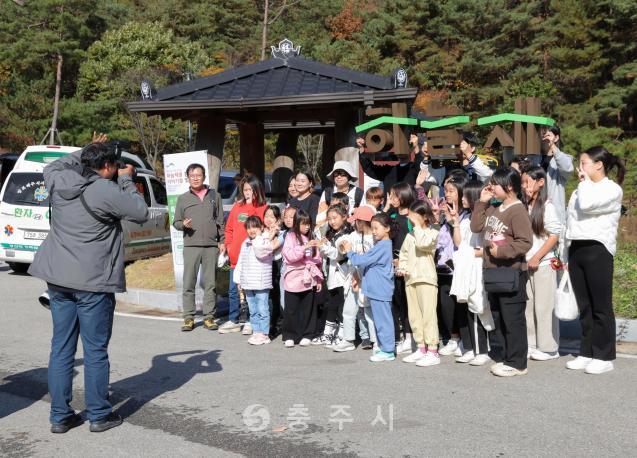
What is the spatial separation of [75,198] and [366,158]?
4.01m

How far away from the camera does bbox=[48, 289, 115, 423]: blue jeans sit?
14.4 ft

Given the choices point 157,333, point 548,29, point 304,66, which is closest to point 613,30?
point 548,29

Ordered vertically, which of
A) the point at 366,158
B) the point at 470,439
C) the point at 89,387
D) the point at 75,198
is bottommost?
the point at 470,439

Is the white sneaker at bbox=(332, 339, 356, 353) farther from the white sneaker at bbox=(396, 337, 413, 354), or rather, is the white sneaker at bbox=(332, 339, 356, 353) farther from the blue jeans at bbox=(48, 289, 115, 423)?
the blue jeans at bbox=(48, 289, 115, 423)

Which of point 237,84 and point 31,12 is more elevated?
point 31,12

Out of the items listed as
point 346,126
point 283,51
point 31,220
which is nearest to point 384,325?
point 346,126

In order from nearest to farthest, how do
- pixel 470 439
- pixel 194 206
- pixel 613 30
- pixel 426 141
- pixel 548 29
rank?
1. pixel 470 439
2. pixel 426 141
3. pixel 194 206
4. pixel 613 30
5. pixel 548 29

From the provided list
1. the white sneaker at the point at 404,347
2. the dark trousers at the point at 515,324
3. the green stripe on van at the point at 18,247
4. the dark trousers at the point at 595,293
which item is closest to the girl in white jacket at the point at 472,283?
the dark trousers at the point at 515,324

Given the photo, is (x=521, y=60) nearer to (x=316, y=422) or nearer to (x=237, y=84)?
(x=237, y=84)

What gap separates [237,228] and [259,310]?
1.17 m

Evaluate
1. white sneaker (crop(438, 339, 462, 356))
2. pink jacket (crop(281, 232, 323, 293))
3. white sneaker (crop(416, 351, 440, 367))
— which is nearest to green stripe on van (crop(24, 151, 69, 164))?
pink jacket (crop(281, 232, 323, 293))

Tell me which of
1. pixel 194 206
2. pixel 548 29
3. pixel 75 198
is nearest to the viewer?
pixel 75 198

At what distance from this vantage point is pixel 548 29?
102 ft

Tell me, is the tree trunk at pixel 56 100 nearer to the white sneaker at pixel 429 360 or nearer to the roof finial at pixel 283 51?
the roof finial at pixel 283 51
